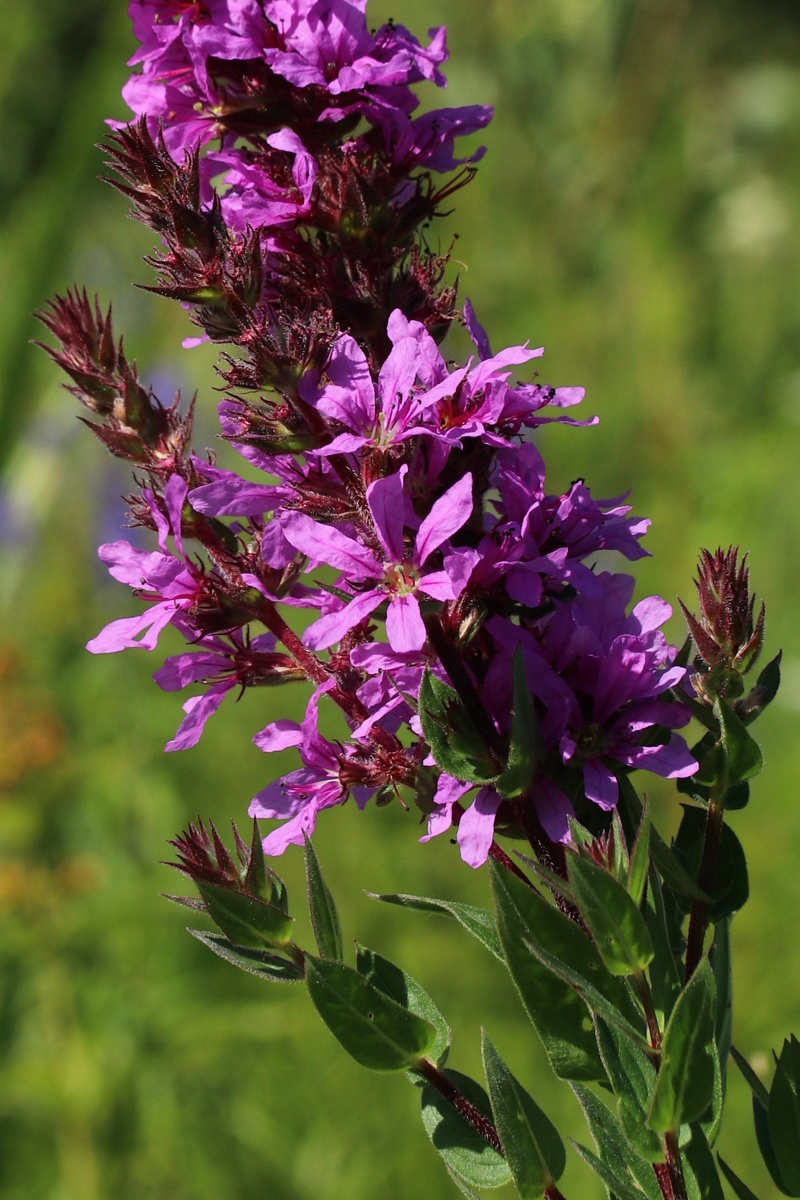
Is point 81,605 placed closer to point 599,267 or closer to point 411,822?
point 411,822

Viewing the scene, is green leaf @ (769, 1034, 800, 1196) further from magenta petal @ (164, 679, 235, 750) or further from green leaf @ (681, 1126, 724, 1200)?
magenta petal @ (164, 679, 235, 750)

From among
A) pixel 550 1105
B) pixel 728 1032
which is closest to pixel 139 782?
pixel 550 1105

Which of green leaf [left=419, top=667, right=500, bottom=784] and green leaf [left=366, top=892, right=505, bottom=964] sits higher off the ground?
green leaf [left=419, top=667, right=500, bottom=784]

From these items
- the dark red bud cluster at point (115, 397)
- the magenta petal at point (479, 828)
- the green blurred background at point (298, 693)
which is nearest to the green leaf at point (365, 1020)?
the magenta petal at point (479, 828)

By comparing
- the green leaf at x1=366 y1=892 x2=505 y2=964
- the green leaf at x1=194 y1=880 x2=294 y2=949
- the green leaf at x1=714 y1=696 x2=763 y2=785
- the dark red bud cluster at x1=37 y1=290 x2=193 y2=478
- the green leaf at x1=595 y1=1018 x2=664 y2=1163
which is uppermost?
the dark red bud cluster at x1=37 y1=290 x2=193 y2=478

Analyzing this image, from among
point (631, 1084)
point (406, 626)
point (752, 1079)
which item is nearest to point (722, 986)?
point (752, 1079)

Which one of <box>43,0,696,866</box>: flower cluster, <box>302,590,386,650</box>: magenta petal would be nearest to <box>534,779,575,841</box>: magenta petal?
<box>43,0,696,866</box>: flower cluster

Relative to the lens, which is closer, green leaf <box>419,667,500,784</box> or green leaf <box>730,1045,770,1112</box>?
green leaf <box>419,667,500,784</box>
